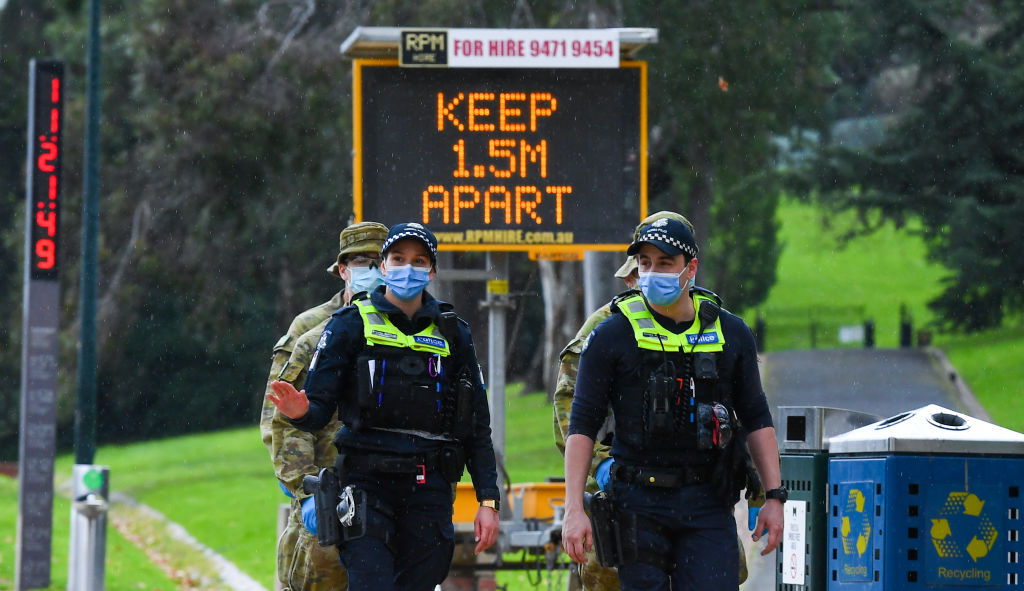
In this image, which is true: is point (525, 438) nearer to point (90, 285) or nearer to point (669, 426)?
point (90, 285)

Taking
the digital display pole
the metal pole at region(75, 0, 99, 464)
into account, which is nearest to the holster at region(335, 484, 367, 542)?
the digital display pole

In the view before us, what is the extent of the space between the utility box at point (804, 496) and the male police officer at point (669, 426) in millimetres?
457

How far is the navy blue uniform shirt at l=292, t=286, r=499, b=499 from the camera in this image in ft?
22.3

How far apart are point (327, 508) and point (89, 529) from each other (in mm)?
8404

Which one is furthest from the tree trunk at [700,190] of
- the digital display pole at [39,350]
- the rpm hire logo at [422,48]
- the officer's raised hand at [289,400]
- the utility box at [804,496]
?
the officer's raised hand at [289,400]

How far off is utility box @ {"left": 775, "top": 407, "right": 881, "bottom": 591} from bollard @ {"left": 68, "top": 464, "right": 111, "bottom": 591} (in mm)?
8718

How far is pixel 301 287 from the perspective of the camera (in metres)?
45.7

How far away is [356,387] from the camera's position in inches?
269

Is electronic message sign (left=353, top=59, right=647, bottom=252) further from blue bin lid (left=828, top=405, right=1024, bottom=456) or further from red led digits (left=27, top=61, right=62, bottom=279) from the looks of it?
blue bin lid (left=828, top=405, right=1024, bottom=456)

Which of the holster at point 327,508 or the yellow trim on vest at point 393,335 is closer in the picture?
the holster at point 327,508

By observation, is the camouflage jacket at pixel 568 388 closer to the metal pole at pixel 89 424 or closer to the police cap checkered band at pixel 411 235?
the police cap checkered band at pixel 411 235

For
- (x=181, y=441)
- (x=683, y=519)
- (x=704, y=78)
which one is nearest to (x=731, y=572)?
(x=683, y=519)

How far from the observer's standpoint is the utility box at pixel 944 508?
20.3 feet

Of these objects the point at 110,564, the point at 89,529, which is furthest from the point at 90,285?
the point at 110,564
